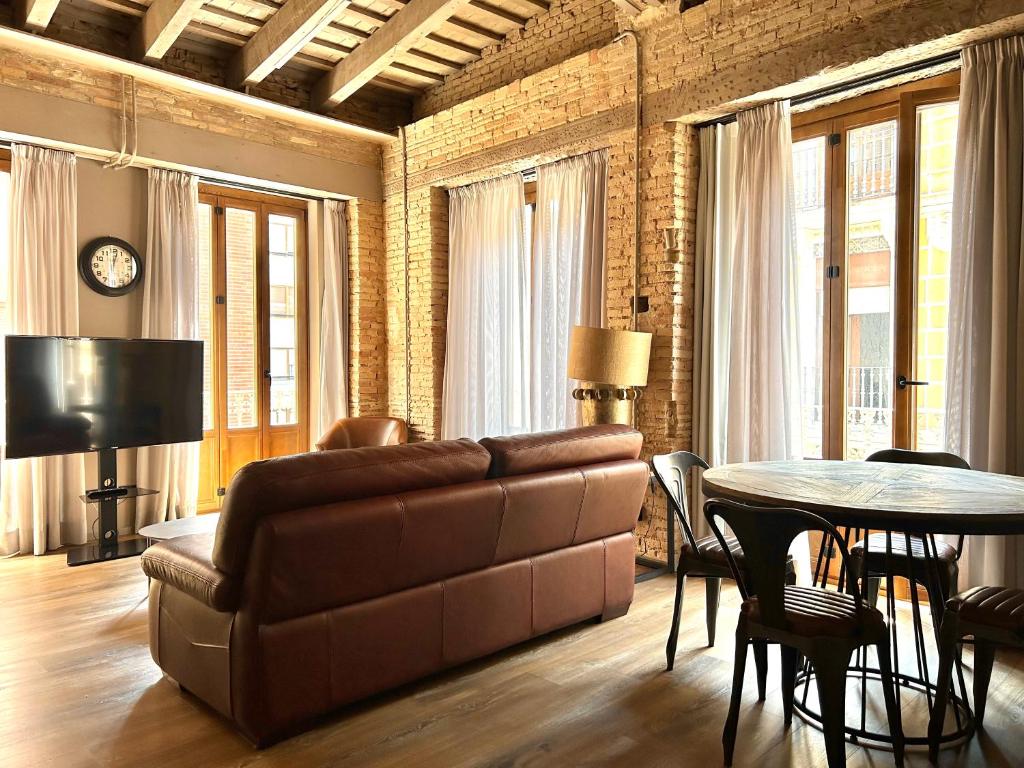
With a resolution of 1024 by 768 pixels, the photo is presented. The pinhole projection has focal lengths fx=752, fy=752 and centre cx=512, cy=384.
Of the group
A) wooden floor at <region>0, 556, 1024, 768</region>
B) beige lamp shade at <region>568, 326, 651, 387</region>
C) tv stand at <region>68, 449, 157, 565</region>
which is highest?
beige lamp shade at <region>568, 326, 651, 387</region>

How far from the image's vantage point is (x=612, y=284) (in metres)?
5.22

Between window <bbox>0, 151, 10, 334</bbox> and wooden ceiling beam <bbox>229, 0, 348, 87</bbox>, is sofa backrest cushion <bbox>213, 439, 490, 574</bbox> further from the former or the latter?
window <bbox>0, 151, 10, 334</bbox>

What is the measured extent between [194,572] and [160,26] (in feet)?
14.1

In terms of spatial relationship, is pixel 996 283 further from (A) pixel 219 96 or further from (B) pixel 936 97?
(A) pixel 219 96

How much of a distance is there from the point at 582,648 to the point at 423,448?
1.28m

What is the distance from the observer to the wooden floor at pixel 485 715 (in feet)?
8.27

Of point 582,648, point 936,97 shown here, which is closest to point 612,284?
point 936,97

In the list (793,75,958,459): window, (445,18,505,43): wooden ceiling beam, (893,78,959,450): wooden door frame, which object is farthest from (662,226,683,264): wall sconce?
(445,18,505,43): wooden ceiling beam

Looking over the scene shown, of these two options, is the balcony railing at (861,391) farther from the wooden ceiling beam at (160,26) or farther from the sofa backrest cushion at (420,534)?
the wooden ceiling beam at (160,26)

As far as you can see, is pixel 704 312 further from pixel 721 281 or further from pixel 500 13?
pixel 500 13

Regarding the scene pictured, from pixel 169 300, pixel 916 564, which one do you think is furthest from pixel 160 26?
pixel 916 564

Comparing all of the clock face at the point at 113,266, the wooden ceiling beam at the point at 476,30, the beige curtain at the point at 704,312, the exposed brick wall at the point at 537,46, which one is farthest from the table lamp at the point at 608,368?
the clock face at the point at 113,266

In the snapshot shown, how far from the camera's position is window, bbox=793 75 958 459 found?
13.6 feet

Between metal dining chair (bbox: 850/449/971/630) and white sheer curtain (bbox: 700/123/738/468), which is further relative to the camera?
white sheer curtain (bbox: 700/123/738/468)
